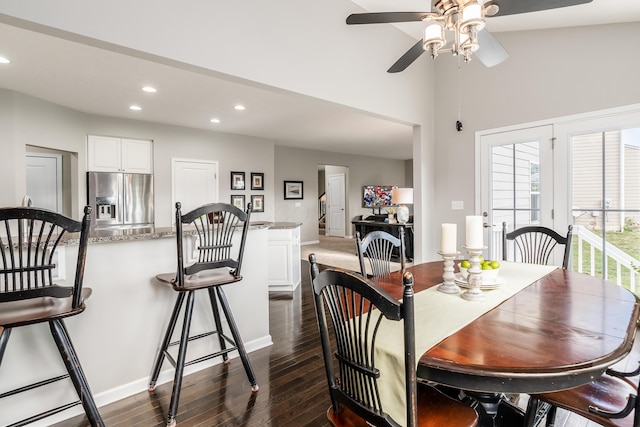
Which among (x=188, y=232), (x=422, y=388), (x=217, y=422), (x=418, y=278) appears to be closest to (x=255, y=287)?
(x=188, y=232)

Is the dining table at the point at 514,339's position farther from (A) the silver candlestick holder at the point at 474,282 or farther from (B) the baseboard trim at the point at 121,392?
(B) the baseboard trim at the point at 121,392

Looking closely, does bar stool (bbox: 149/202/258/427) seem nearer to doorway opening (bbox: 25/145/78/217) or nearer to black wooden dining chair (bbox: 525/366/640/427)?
black wooden dining chair (bbox: 525/366/640/427)

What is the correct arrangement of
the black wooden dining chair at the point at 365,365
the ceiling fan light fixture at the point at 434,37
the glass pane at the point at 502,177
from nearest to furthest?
the black wooden dining chair at the point at 365,365, the ceiling fan light fixture at the point at 434,37, the glass pane at the point at 502,177

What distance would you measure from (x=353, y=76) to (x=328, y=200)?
24.8 feet

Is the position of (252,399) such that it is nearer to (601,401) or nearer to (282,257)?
(601,401)

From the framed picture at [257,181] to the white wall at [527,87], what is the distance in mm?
4048

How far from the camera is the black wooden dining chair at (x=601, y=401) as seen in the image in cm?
113

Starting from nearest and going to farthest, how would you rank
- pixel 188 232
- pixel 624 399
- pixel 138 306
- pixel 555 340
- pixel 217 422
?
1. pixel 555 340
2. pixel 624 399
3. pixel 217 422
4. pixel 138 306
5. pixel 188 232

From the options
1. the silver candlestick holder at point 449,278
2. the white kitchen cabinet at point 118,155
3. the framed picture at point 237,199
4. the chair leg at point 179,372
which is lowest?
the chair leg at point 179,372

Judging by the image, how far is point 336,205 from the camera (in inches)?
404

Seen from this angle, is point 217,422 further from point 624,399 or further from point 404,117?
point 404,117

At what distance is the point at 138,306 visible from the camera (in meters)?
2.14

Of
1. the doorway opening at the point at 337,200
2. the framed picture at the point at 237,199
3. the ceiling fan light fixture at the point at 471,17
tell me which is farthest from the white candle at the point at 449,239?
the doorway opening at the point at 337,200

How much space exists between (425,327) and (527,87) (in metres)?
3.36
